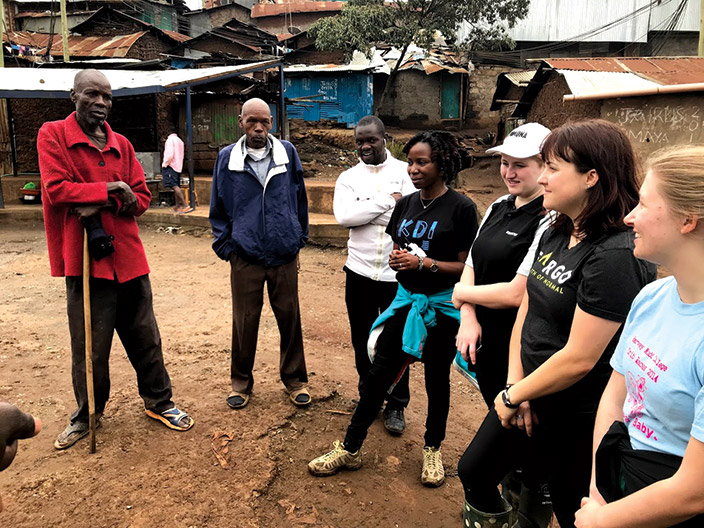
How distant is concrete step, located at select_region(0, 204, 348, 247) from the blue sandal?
19.2 feet

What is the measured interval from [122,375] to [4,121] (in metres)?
13.0

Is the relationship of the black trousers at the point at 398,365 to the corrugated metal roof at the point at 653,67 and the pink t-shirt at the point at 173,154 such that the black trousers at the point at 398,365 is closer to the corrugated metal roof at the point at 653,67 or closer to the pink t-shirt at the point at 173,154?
the corrugated metal roof at the point at 653,67

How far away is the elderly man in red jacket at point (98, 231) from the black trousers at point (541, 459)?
6.64 feet

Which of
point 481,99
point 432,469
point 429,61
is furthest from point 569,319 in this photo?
point 481,99

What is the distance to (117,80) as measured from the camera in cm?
1210

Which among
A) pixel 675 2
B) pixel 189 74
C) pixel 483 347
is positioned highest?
pixel 675 2

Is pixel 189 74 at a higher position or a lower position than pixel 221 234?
higher

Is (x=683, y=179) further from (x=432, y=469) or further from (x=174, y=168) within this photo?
(x=174, y=168)

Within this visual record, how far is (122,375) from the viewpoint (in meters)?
4.27

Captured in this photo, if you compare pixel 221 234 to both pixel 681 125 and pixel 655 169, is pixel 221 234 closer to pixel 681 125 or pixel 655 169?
pixel 655 169

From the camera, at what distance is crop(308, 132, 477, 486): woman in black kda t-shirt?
112 inches

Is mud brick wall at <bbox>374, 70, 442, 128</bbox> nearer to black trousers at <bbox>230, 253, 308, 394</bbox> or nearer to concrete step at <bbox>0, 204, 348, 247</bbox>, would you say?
concrete step at <bbox>0, 204, 348, 247</bbox>

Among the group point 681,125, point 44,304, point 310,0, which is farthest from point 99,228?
point 310,0

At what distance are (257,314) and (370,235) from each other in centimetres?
92
